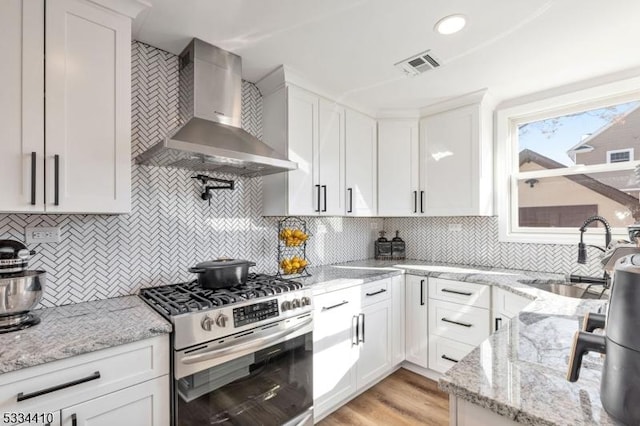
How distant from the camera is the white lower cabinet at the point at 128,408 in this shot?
112cm

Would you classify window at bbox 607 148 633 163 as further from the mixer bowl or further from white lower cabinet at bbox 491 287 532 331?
the mixer bowl

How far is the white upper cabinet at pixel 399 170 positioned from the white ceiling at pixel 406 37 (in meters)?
0.61

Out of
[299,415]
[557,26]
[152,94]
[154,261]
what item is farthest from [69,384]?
[557,26]

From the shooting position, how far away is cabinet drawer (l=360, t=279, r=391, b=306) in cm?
231

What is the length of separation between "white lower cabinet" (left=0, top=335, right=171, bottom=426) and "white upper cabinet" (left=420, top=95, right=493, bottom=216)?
2.43 m

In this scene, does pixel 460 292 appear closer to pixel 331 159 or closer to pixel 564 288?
pixel 564 288

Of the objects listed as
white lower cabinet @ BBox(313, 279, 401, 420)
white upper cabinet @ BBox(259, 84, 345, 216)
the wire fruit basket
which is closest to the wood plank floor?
white lower cabinet @ BBox(313, 279, 401, 420)

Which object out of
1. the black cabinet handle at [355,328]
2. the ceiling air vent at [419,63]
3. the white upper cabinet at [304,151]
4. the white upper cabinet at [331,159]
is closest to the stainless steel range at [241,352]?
the black cabinet handle at [355,328]

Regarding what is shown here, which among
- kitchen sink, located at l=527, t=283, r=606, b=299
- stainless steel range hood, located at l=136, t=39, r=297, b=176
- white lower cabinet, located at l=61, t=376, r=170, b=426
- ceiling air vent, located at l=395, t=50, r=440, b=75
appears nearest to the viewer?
white lower cabinet, located at l=61, t=376, r=170, b=426

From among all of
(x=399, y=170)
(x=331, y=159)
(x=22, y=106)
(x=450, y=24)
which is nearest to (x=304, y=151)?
(x=331, y=159)

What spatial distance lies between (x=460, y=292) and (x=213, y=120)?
85.4 inches

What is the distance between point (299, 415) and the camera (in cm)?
182

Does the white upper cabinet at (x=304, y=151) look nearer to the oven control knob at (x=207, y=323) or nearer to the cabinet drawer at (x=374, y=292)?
the cabinet drawer at (x=374, y=292)

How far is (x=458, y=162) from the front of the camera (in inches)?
108
